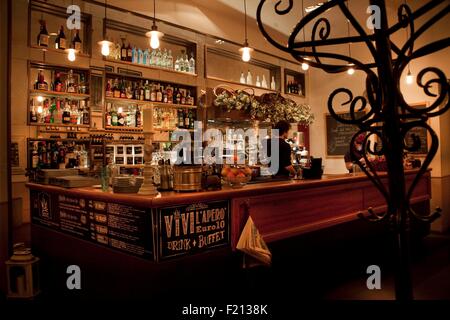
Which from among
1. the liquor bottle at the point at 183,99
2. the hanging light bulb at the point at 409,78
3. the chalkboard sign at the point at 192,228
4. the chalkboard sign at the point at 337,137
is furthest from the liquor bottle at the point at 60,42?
the chalkboard sign at the point at 337,137

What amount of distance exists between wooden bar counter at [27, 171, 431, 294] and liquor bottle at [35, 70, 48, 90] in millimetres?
1289

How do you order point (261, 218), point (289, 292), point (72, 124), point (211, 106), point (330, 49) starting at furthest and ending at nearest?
point (330, 49) → point (211, 106) → point (72, 124) → point (289, 292) → point (261, 218)

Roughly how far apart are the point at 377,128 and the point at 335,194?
2944 millimetres

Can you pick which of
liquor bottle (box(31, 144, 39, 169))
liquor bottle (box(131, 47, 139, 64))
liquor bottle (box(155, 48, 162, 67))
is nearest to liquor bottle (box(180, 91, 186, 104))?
liquor bottle (box(155, 48, 162, 67))

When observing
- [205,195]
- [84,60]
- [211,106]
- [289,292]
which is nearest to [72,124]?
[84,60]

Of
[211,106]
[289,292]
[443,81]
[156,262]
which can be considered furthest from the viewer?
[211,106]

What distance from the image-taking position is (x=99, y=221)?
2.73 m

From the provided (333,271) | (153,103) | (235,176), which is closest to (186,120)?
(153,103)

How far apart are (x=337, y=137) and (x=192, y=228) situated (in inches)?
229

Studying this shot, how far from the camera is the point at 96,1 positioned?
443 centimetres

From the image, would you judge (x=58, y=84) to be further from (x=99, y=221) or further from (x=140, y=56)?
(x=99, y=221)

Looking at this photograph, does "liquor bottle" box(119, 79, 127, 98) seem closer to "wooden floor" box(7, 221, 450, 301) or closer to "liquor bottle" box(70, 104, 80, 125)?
"liquor bottle" box(70, 104, 80, 125)

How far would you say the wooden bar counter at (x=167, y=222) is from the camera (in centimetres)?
229
